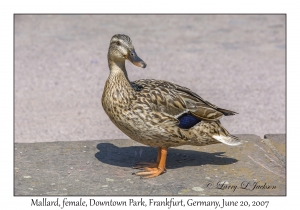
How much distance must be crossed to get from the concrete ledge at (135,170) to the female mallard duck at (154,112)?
0.29m

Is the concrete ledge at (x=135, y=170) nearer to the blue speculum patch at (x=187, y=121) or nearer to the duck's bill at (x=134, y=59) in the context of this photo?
the blue speculum patch at (x=187, y=121)

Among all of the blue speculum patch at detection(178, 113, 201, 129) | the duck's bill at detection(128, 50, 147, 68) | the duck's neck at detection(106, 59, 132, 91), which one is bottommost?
the blue speculum patch at detection(178, 113, 201, 129)

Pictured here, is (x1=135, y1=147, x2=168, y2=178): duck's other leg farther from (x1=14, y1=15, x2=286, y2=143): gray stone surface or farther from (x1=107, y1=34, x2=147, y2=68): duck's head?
(x1=14, y1=15, x2=286, y2=143): gray stone surface

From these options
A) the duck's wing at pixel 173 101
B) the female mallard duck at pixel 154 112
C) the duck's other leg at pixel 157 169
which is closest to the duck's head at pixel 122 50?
the female mallard duck at pixel 154 112

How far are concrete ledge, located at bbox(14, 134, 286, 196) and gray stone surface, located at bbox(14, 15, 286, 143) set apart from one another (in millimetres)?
1901

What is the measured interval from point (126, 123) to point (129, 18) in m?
10.1

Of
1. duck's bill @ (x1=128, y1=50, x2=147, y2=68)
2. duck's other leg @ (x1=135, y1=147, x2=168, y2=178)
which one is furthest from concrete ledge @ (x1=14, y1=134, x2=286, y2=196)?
duck's bill @ (x1=128, y1=50, x2=147, y2=68)

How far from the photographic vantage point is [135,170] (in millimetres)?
6055

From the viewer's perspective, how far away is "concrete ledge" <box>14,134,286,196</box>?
18.1 ft

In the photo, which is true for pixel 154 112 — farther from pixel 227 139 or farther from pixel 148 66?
pixel 148 66

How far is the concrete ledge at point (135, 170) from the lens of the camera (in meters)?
5.53

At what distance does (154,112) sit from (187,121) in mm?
366

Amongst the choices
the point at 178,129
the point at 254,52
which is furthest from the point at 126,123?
the point at 254,52

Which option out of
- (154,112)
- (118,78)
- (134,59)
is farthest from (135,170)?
(134,59)
